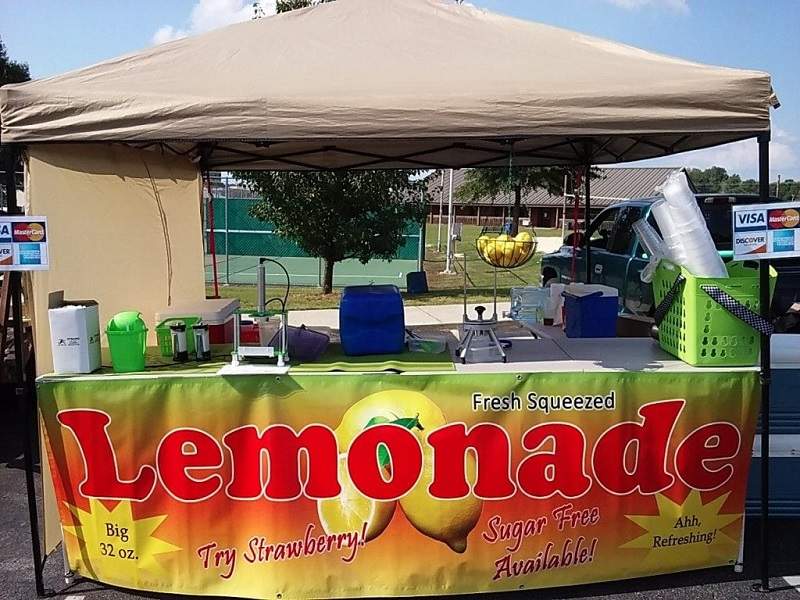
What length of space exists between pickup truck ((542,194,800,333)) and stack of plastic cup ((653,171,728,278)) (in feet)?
8.66

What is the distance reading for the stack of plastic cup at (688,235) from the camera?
10.5ft

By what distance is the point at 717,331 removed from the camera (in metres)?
3.11

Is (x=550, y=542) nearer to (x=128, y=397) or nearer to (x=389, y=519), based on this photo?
(x=389, y=519)

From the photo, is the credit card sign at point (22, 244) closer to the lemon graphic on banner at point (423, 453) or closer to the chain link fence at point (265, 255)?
the lemon graphic on banner at point (423, 453)

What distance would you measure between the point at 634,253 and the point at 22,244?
6048 mm

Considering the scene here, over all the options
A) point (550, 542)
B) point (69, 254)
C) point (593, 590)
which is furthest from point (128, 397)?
point (593, 590)

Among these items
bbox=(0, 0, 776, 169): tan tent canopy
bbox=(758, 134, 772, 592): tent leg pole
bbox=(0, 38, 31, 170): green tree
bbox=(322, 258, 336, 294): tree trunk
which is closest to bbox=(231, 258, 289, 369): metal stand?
bbox=(0, 0, 776, 169): tan tent canopy

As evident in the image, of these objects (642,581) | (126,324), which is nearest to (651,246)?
(642,581)

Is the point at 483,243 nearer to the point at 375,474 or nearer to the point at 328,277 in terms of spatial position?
the point at 375,474

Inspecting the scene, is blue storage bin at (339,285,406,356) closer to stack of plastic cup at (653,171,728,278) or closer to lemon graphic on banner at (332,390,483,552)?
lemon graphic on banner at (332,390,483,552)

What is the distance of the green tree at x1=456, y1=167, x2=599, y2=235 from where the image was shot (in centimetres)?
426

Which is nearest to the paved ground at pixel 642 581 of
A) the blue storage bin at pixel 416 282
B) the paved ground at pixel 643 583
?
the paved ground at pixel 643 583

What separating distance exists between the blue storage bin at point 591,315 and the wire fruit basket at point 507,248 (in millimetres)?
853

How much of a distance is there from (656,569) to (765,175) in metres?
1.79
